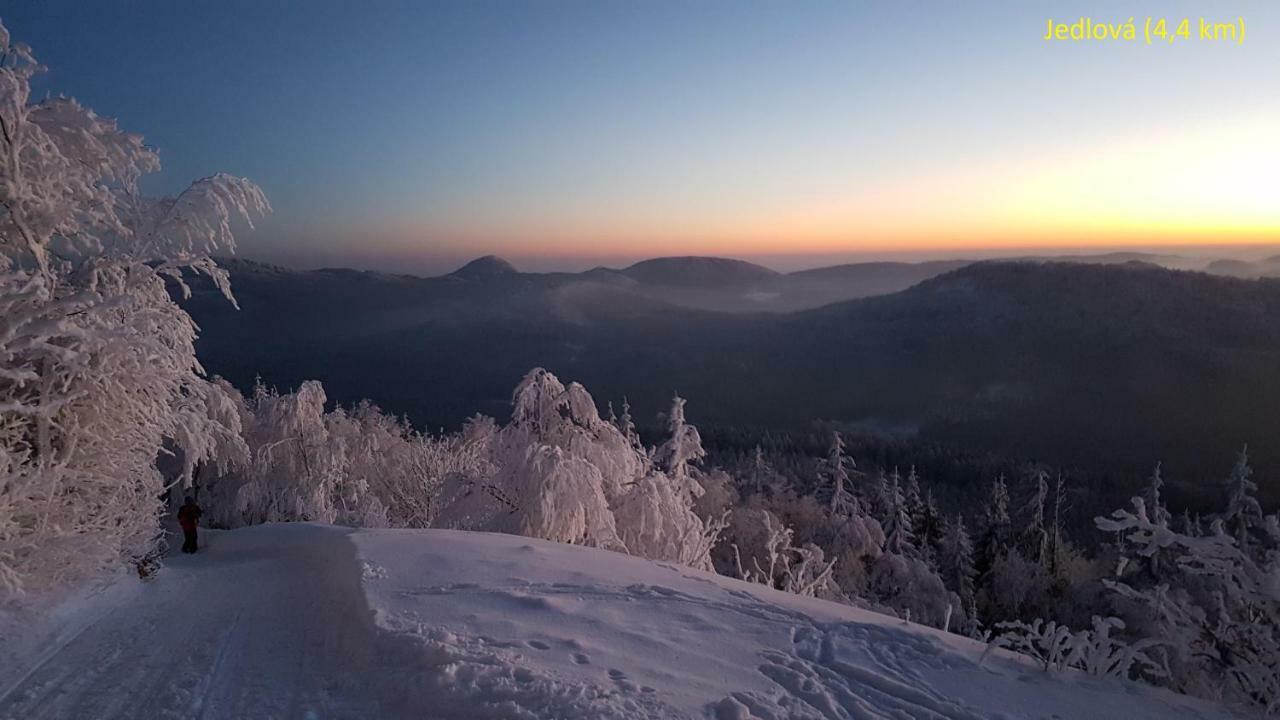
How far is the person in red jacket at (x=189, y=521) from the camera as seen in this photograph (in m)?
10.6

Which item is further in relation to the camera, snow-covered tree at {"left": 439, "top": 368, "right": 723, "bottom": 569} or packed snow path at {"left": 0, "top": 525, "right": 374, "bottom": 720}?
snow-covered tree at {"left": 439, "top": 368, "right": 723, "bottom": 569}

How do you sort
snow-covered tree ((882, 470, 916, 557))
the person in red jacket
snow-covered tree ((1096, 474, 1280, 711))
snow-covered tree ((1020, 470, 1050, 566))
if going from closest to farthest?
snow-covered tree ((1096, 474, 1280, 711))
the person in red jacket
snow-covered tree ((882, 470, 916, 557))
snow-covered tree ((1020, 470, 1050, 566))

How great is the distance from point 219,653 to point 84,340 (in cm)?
363

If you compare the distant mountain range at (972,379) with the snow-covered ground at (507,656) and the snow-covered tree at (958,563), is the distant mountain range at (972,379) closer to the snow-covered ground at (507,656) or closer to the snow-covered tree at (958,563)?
the snow-covered tree at (958,563)

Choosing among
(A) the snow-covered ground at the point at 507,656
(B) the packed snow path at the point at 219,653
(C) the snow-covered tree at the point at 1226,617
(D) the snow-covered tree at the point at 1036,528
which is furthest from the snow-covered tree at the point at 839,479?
(B) the packed snow path at the point at 219,653

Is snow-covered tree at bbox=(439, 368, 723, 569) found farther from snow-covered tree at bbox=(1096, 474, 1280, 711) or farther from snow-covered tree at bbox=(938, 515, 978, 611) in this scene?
snow-covered tree at bbox=(938, 515, 978, 611)

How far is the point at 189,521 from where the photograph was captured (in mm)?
10727

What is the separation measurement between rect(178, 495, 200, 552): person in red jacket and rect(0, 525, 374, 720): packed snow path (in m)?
2.97

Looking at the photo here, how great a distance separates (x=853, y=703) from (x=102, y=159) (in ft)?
32.4

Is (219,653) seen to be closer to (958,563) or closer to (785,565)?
(785,565)

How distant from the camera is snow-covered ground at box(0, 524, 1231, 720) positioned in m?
4.31

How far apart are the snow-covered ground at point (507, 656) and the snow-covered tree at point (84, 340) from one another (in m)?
0.87

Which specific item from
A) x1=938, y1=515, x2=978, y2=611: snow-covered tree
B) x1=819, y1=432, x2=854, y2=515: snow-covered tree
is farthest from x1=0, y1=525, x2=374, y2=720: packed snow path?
x1=938, y1=515, x2=978, y2=611: snow-covered tree

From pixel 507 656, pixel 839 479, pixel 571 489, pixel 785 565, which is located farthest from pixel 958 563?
pixel 507 656
